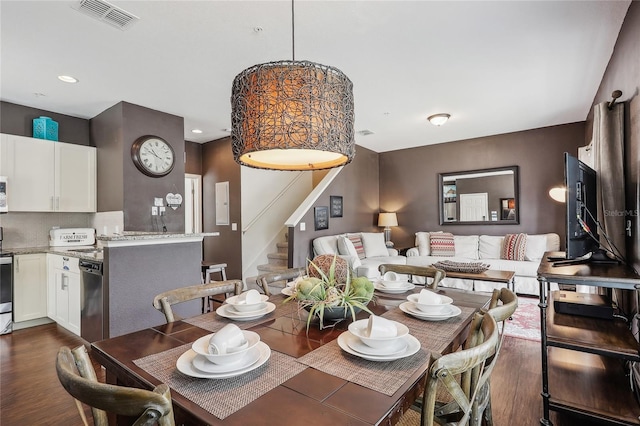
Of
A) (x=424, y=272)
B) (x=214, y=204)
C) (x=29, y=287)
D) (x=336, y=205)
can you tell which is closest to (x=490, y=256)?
→ (x=336, y=205)

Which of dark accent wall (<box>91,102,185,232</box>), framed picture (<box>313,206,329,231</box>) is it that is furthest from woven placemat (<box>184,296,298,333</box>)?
framed picture (<box>313,206,329,231</box>)

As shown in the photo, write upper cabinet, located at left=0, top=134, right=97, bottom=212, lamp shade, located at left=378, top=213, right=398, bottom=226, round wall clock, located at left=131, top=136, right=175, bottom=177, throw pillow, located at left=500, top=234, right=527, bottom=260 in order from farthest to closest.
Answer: lamp shade, located at left=378, top=213, right=398, bottom=226
throw pillow, located at left=500, top=234, right=527, bottom=260
round wall clock, located at left=131, top=136, right=175, bottom=177
upper cabinet, located at left=0, top=134, right=97, bottom=212

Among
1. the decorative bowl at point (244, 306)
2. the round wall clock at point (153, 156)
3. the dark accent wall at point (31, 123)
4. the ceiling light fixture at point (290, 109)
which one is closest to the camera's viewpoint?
the ceiling light fixture at point (290, 109)

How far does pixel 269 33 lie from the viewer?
98.4 inches

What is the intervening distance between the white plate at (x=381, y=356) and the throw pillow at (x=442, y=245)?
16.0ft

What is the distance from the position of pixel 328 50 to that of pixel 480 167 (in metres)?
4.30

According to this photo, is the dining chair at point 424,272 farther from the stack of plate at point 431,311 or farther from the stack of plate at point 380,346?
the stack of plate at point 380,346

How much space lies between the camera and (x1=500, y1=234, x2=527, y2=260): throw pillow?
16.7ft

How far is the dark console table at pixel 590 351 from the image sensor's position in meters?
1.71

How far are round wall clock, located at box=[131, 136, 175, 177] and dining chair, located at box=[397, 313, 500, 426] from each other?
392 cm

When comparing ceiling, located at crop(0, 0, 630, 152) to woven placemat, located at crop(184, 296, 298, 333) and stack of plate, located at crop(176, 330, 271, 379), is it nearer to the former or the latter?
woven placemat, located at crop(184, 296, 298, 333)

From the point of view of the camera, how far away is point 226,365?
3.17ft

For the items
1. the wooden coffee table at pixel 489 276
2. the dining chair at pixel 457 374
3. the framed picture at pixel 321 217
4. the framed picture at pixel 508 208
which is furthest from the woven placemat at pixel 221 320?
the framed picture at pixel 508 208

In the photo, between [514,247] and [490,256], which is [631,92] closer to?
[514,247]
